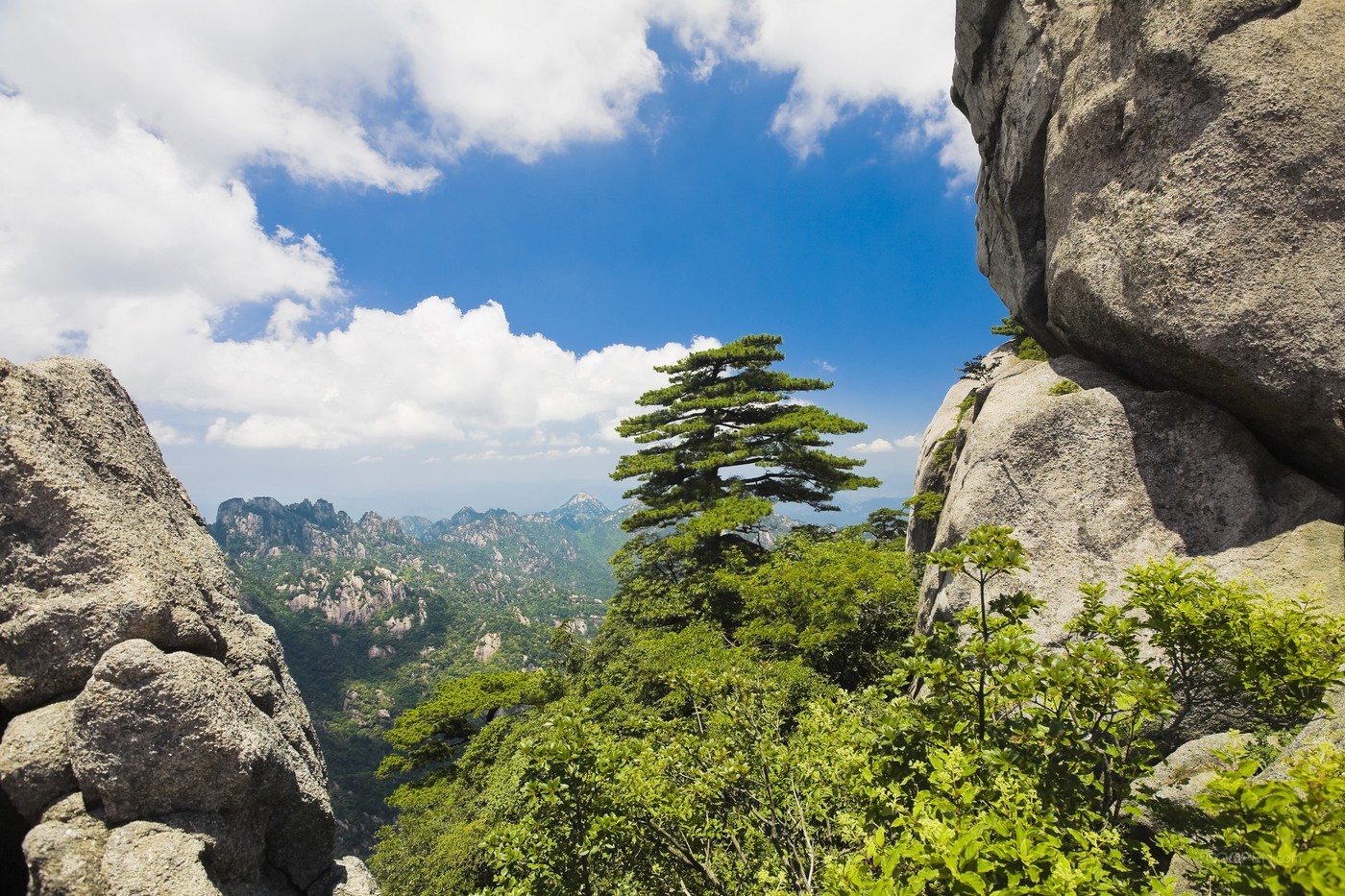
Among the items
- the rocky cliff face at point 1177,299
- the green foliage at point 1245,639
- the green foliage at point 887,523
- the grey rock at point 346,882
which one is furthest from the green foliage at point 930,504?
the green foliage at point 887,523

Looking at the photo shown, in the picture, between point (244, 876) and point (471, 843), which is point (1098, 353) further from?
point (471, 843)

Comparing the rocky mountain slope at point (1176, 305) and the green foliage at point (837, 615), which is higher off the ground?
the rocky mountain slope at point (1176, 305)

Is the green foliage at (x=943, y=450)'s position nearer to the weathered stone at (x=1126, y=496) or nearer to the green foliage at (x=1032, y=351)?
the green foliage at (x=1032, y=351)

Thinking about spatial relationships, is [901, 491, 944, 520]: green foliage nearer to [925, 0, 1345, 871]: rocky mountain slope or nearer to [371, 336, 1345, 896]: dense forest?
[925, 0, 1345, 871]: rocky mountain slope

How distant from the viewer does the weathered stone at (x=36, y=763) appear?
5.19 m

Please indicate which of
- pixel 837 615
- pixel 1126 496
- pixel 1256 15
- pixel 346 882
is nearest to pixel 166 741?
pixel 346 882

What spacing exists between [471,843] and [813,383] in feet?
65.9

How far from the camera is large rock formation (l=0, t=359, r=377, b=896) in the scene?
5156 millimetres

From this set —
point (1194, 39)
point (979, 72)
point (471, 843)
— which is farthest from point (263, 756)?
point (979, 72)

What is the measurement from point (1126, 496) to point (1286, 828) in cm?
830

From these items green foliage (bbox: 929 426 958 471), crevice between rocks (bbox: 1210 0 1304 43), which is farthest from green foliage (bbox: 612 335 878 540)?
crevice between rocks (bbox: 1210 0 1304 43)

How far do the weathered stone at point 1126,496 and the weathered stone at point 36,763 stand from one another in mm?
11903

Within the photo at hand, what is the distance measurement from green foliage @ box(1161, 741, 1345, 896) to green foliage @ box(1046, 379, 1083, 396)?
27.5ft

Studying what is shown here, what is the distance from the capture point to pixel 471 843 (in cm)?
1419
